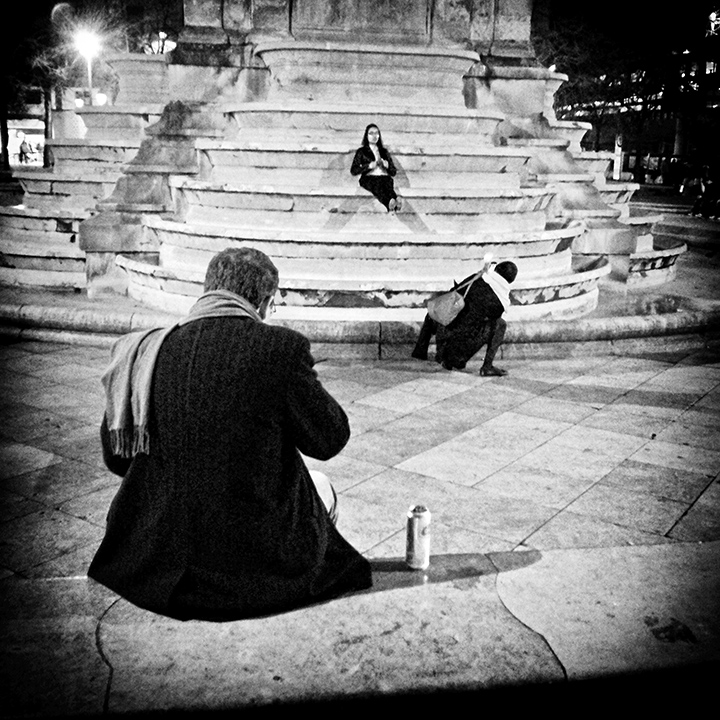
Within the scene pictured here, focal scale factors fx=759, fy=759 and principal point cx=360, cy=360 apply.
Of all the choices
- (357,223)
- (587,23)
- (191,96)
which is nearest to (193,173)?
(191,96)

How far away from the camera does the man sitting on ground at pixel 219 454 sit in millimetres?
2814

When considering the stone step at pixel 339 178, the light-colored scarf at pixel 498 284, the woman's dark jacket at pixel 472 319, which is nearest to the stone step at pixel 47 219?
the stone step at pixel 339 178

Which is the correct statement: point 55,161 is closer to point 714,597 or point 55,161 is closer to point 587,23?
point 714,597

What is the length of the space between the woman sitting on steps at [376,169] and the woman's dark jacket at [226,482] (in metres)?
6.89

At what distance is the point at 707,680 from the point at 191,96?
42.1ft

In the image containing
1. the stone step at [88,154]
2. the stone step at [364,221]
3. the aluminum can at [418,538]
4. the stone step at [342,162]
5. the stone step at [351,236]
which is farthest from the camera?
the stone step at [88,154]

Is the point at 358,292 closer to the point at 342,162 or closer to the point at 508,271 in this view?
the point at 508,271

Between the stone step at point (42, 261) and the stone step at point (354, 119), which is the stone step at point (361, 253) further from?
the stone step at point (42, 261)

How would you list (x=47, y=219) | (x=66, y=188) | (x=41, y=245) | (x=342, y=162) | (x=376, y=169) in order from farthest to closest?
1. (x=66, y=188)
2. (x=47, y=219)
3. (x=41, y=245)
4. (x=342, y=162)
5. (x=376, y=169)

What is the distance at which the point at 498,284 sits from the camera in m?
7.69

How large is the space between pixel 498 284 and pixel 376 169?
281cm

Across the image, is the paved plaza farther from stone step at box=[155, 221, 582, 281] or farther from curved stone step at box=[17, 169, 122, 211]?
curved stone step at box=[17, 169, 122, 211]

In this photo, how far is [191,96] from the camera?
1349cm

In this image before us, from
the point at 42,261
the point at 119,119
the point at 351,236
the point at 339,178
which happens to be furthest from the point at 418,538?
the point at 119,119
